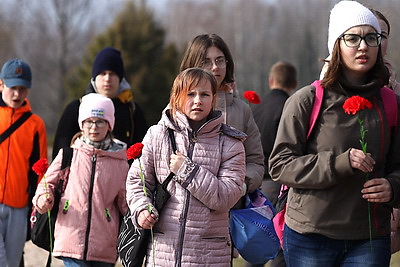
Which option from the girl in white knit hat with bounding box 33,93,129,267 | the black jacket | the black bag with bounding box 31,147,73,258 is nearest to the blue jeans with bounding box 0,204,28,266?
the black bag with bounding box 31,147,73,258

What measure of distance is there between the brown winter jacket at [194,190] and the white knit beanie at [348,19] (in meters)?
0.81

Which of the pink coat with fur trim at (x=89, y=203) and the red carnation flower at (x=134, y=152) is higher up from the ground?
the red carnation flower at (x=134, y=152)

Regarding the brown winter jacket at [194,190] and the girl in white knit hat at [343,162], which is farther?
the brown winter jacket at [194,190]

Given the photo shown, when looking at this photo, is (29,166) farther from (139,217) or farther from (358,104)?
(358,104)

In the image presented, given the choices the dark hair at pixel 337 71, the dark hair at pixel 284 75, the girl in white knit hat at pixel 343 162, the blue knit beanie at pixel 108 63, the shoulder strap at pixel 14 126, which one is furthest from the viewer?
the dark hair at pixel 284 75

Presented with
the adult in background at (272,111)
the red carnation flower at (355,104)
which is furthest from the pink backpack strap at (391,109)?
the adult in background at (272,111)

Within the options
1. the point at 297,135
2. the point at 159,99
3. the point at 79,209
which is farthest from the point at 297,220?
the point at 159,99

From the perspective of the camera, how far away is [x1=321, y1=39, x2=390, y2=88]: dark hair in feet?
15.2

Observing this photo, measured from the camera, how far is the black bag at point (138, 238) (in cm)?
479

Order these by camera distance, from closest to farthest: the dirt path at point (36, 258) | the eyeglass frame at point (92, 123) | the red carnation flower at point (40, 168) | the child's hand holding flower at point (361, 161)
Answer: the child's hand holding flower at point (361, 161) < the red carnation flower at point (40, 168) < the eyeglass frame at point (92, 123) < the dirt path at point (36, 258)

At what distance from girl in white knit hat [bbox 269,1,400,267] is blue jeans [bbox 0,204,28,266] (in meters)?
3.41

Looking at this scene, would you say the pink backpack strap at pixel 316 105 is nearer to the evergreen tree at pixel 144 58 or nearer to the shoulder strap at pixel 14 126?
the shoulder strap at pixel 14 126

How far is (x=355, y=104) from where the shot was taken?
4.40 metres

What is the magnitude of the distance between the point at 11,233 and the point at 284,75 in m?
3.61
